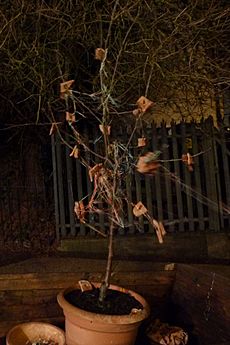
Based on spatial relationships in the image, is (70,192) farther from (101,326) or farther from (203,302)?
(101,326)

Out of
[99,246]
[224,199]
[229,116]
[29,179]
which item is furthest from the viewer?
[29,179]

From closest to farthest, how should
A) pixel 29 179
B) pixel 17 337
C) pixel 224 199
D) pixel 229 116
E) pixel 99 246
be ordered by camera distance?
pixel 17 337, pixel 99 246, pixel 224 199, pixel 229 116, pixel 29 179

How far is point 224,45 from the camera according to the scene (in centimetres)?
480

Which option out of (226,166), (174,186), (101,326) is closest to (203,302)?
(101,326)

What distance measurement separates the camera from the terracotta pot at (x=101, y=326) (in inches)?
89.6

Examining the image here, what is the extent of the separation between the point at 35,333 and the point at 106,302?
673mm

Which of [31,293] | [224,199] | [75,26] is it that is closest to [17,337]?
[31,293]

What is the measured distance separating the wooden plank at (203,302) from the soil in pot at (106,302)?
0.69 meters

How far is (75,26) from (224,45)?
2117 millimetres

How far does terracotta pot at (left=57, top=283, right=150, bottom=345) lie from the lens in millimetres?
2275

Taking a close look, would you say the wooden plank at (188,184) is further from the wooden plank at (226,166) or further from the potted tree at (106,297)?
the potted tree at (106,297)

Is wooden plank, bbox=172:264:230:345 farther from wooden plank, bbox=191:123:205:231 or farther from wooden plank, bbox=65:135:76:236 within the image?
wooden plank, bbox=65:135:76:236

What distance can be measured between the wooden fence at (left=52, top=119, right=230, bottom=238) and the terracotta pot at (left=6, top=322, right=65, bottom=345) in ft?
6.52

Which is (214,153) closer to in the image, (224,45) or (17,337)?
(224,45)
